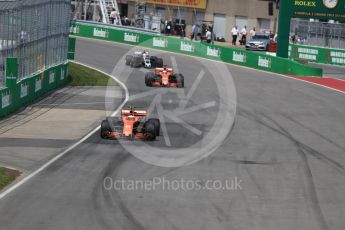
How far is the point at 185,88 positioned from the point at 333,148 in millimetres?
13412

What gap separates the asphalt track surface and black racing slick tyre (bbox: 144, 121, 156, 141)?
26 cm

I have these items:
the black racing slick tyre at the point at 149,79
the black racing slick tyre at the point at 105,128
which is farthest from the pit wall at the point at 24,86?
the black racing slick tyre at the point at 105,128

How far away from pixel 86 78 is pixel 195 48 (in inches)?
542

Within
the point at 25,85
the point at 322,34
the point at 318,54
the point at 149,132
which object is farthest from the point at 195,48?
the point at 149,132

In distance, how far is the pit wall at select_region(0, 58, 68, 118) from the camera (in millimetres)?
25531

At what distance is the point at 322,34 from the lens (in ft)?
182

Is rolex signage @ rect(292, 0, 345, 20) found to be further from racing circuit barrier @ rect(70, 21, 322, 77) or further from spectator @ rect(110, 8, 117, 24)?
spectator @ rect(110, 8, 117, 24)

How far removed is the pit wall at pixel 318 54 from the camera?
5422 centimetres

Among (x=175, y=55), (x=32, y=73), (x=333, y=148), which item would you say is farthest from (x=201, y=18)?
(x=333, y=148)

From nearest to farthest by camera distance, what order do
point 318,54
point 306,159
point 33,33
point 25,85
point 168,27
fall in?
point 306,159
point 25,85
point 33,33
point 318,54
point 168,27

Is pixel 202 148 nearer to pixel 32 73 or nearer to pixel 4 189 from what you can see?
pixel 4 189

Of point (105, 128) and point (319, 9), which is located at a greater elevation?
point (319, 9)

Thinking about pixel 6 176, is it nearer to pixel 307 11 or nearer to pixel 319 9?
pixel 307 11

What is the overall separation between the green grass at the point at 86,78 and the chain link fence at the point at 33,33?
1.21 meters
